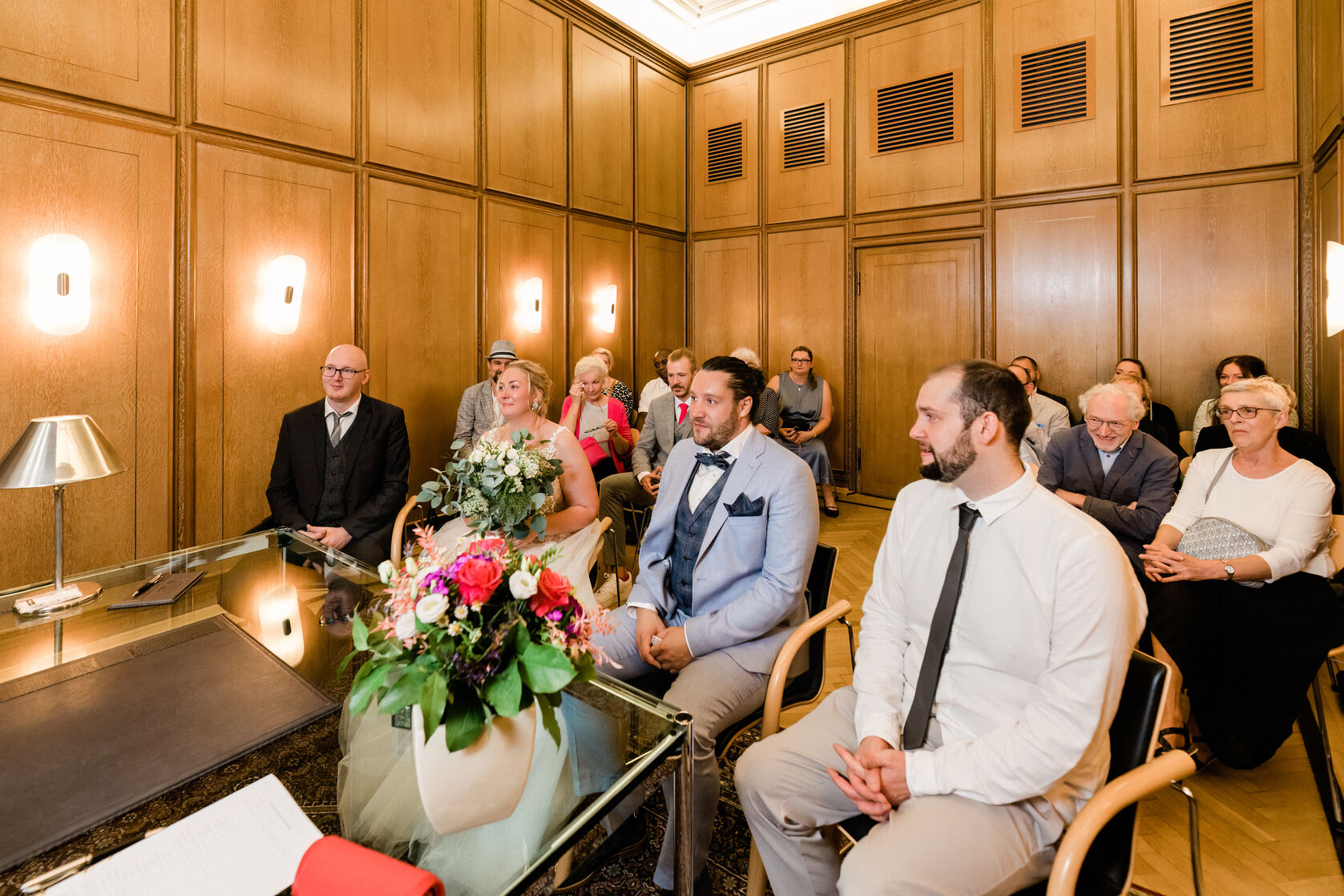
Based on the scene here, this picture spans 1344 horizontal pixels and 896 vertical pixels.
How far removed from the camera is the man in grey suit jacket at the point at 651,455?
4.85 meters

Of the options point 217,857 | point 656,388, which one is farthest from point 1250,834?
point 656,388

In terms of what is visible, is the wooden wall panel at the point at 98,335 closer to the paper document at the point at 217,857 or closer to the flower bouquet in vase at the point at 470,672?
the paper document at the point at 217,857

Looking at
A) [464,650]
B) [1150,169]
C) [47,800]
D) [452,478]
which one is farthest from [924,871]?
[1150,169]

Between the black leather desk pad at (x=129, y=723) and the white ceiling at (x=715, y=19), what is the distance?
7067 millimetres

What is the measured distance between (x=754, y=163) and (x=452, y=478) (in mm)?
6371

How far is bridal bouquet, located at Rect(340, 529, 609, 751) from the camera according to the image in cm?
109

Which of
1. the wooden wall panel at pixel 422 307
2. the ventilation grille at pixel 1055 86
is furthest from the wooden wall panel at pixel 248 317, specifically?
the ventilation grille at pixel 1055 86

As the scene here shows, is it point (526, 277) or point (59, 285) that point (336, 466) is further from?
point (526, 277)

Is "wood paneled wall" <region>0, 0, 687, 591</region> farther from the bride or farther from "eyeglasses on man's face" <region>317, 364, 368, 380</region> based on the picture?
the bride

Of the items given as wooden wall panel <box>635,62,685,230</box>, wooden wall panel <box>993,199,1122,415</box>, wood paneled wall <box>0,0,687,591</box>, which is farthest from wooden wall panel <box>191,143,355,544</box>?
wooden wall panel <box>993,199,1122,415</box>

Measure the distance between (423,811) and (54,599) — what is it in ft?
6.22

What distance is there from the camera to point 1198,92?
219 inches

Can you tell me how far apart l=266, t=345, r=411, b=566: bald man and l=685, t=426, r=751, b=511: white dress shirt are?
1.96 m

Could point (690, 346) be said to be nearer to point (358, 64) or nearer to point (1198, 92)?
point (358, 64)
